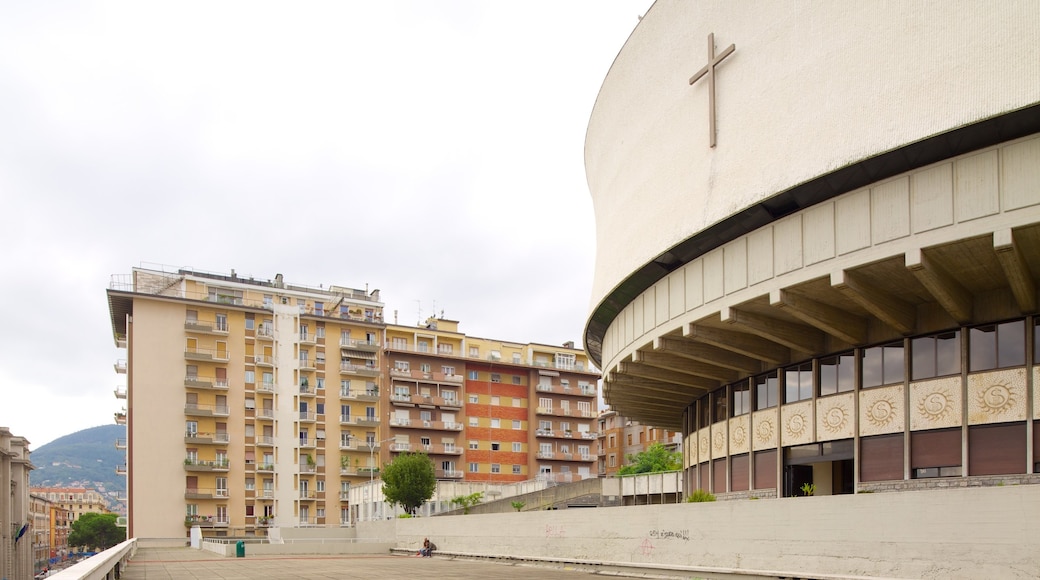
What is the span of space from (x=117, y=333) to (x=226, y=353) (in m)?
13.1

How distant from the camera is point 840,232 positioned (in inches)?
746

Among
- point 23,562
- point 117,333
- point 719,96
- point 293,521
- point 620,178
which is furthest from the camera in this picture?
point 23,562

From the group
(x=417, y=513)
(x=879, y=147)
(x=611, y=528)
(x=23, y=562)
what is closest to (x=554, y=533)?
(x=611, y=528)

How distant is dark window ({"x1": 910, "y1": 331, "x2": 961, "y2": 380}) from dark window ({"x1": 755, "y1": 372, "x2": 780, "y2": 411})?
5.35m

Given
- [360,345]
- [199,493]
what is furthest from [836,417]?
[360,345]

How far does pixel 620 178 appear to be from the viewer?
94.3 ft

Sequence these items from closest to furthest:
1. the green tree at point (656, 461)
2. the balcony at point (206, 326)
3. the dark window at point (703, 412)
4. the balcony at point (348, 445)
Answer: the dark window at point (703, 412) → the balcony at point (206, 326) → the green tree at point (656, 461) → the balcony at point (348, 445)

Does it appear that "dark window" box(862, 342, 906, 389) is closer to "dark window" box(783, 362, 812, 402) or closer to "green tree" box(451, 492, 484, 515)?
"dark window" box(783, 362, 812, 402)

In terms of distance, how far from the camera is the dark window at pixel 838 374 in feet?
75.2

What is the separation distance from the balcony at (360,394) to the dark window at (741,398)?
61.7m

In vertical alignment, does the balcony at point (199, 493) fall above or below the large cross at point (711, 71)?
below

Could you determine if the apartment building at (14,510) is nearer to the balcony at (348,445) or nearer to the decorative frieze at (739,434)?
the balcony at (348,445)

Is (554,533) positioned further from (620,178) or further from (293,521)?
(293,521)

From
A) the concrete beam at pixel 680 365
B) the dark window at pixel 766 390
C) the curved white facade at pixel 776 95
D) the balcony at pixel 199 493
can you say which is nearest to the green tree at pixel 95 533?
the balcony at pixel 199 493
